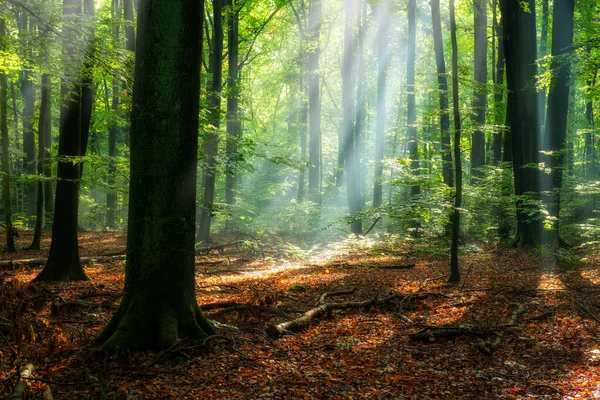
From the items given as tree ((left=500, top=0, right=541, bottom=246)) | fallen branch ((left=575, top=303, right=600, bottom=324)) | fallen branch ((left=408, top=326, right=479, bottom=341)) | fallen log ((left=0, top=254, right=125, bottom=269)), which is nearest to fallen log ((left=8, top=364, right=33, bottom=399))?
fallen branch ((left=408, top=326, right=479, bottom=341))

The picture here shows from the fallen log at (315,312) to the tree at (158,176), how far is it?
1.45 m

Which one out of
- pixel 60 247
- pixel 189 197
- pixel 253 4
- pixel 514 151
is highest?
pixel 253 4

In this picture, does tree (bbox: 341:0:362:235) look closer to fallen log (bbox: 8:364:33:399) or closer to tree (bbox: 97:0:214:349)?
tree (bbox: 97:0:214:349)

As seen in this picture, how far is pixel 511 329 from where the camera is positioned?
6352mm

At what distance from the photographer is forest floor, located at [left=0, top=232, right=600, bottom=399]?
429 cm

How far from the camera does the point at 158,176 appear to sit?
484 centimetres

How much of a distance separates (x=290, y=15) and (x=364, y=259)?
1854cm

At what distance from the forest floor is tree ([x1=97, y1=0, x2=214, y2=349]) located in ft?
1.18

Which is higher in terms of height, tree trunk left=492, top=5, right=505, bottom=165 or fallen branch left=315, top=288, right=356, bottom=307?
tree trunk left=492, top=5, right=505, bottom=165

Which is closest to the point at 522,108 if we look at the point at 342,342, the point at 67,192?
the point at 342,342

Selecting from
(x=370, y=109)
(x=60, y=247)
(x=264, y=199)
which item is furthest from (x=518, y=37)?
(x=370, y=109)

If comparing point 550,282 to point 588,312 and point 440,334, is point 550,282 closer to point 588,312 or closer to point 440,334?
point 588,312

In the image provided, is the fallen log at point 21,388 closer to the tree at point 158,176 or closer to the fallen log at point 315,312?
the tree at point 158,176

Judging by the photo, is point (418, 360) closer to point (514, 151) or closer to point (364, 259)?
point (364, 259)
